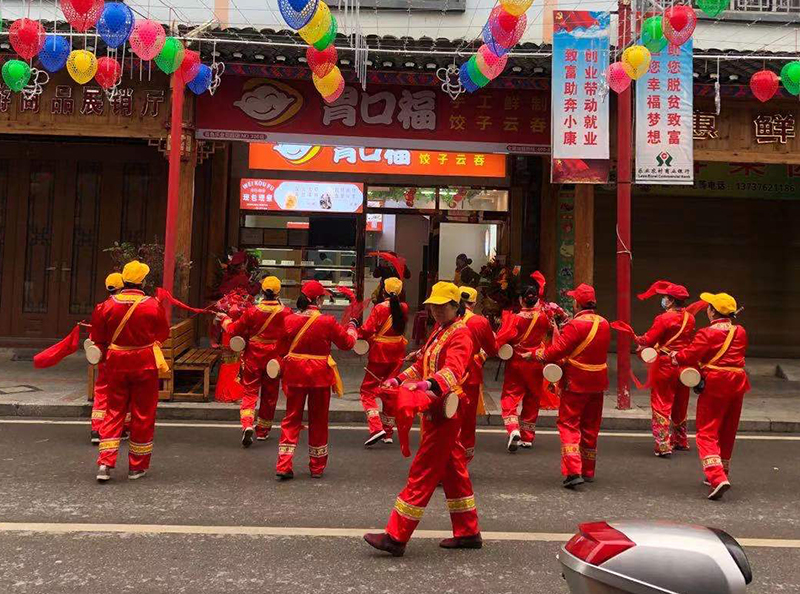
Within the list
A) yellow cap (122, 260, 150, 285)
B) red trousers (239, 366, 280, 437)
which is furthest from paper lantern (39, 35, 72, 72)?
red trousers (239, 366, 280, 437)

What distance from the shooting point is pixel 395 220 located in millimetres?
12914

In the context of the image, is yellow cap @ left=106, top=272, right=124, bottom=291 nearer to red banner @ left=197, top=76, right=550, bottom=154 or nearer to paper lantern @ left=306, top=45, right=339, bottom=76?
paper lantern @ left=306, top=45, right=339, bottom=76

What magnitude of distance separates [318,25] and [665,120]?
201 inches

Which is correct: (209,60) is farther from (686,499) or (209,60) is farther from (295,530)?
(686,499)

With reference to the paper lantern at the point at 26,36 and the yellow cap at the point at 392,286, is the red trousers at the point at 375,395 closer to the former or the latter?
the yellow cap at the point at 392,286

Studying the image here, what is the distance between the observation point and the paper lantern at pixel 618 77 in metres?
8.34

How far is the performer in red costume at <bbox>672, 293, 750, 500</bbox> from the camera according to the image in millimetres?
5590

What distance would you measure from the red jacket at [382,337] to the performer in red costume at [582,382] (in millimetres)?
1676

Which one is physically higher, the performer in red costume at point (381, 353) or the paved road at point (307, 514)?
the performer in red costume at point (381, 353)

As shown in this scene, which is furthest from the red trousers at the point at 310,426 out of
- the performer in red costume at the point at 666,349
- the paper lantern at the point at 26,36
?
the paper lantern at the point at 26,36

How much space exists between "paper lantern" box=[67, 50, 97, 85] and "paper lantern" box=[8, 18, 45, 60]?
377 millimetres

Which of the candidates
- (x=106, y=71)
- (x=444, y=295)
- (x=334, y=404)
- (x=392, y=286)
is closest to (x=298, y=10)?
(x=392, y=286)

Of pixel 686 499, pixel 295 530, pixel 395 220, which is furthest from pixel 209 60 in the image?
pixel 686 499

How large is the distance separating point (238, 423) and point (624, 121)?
20.9 feet
